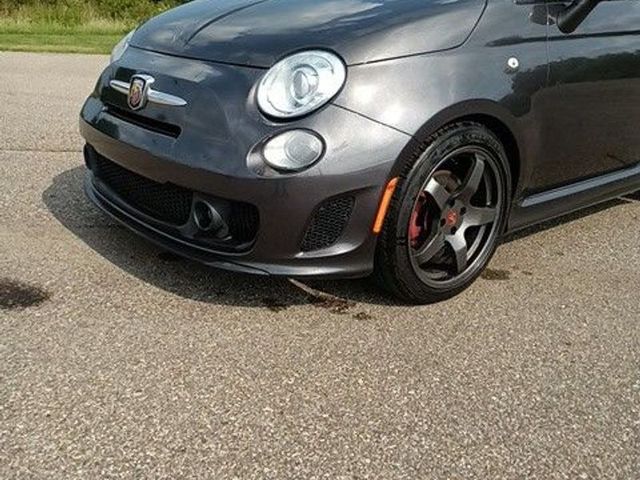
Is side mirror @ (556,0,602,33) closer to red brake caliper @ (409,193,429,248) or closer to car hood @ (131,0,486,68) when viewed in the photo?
car hood @ (131,0,486,68)

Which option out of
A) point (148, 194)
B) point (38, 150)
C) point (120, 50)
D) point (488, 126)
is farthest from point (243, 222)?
point (38, 150)

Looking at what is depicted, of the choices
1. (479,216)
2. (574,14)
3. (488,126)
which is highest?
(574,14)

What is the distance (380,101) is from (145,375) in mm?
1256

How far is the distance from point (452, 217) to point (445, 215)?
49mm

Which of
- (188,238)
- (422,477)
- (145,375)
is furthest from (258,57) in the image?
(422,477)

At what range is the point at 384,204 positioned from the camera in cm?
254

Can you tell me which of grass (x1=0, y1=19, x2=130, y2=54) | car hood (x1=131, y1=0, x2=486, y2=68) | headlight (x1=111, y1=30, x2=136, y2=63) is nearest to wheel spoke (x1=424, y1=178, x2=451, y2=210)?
car hood (x1=131, y1=0, x2=486, y2=68)

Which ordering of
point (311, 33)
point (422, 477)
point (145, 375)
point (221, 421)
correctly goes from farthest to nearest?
1. point (311, 33)
2. point (145, 375)
3. point (221, 421)
4. point (422, 477)

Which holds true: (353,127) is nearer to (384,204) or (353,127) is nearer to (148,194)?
(384,204)

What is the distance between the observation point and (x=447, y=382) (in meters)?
2.34

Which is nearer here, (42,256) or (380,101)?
(380,101)

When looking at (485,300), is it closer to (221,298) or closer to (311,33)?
(221,298)

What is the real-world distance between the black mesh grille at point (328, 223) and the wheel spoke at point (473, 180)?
1.99ft

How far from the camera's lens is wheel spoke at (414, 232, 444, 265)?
9.18 ft
